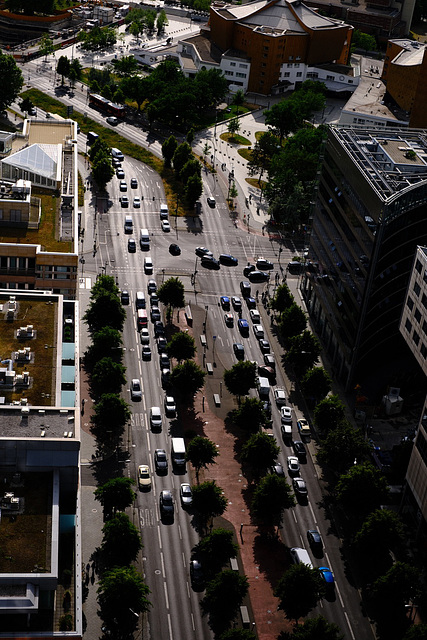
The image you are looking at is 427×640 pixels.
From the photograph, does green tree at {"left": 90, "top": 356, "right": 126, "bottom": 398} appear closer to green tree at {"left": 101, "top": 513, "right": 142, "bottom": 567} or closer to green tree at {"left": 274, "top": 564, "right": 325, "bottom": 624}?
green tree at {"left": 101, "top": 513, "right": 142, "bottom": 567}

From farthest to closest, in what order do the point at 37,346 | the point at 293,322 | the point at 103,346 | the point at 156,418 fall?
the point at 293,322 < the point at 103,346 < the point at 156,418 < the point at 37,346

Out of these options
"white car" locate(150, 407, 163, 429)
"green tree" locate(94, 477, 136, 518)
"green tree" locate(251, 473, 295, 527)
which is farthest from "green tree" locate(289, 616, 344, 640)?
"white car" locate(150, 407, 163, 429)

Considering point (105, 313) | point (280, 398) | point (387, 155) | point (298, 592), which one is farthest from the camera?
point (105, 313)

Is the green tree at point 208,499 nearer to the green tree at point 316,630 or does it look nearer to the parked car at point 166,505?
the parked car at point 166,505

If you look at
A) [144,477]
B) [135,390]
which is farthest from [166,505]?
[135,390]

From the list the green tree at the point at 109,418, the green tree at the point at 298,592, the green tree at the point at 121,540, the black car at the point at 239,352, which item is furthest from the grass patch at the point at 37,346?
the black car at the point at 239,352

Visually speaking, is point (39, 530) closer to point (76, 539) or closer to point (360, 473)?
point (76, 539)

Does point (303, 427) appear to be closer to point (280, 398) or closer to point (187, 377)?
point (280, 398)
